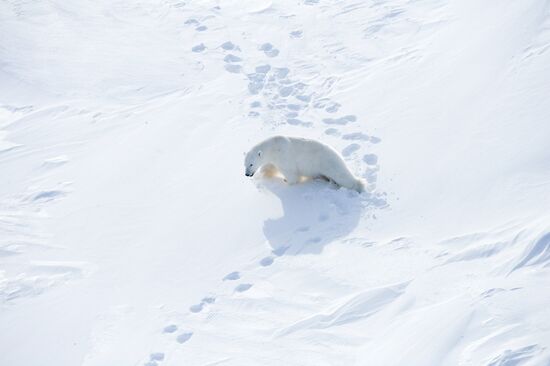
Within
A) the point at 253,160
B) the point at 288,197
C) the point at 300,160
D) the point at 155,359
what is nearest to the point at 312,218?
the point at 288,197

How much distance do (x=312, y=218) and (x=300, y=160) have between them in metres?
0.73

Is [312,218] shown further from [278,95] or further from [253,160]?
[278,95]

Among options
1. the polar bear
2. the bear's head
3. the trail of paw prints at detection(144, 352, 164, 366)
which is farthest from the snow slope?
the bear's head

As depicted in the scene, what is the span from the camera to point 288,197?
7.82 meters

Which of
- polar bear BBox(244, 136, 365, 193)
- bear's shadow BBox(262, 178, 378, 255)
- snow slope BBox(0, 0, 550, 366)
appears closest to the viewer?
snow slope BBox(0, 0, 550, 366)

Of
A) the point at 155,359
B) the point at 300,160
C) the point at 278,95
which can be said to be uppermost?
the point at 278,95

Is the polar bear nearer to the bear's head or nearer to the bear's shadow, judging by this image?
the bear's head

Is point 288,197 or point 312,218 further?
point 288,197

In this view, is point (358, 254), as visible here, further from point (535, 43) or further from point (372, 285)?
point (535, 43)

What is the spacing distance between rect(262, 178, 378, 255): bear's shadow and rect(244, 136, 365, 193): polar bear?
0.43ft

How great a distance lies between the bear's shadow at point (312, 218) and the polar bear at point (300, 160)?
0.13 metres

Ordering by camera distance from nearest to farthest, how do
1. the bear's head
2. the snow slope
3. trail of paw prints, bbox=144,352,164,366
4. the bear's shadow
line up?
the snow slope
trail of paw prints, bbox=144,352,164,366
the bear's shadow
the bear's head

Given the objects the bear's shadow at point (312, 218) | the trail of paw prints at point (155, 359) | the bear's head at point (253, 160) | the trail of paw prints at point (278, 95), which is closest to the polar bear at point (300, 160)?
the bear's head at point (253, 160)

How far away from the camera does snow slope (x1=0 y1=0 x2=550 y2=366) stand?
561 cm
